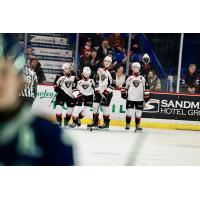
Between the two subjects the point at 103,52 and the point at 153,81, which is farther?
the point at 153,81

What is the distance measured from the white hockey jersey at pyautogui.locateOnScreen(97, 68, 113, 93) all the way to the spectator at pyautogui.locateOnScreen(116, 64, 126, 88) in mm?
63

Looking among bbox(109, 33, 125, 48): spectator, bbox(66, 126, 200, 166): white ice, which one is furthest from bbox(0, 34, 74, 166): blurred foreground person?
bbox(109, 33, 125, 48): spectator

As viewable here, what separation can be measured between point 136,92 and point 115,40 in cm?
44

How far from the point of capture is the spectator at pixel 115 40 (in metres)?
2.82

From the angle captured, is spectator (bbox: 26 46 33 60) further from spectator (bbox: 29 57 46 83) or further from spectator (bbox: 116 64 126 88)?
spectator (bbox: 116 64 126 88)

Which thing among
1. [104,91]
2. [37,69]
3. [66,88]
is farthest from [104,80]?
[37,69]

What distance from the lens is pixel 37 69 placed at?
8.98 ft

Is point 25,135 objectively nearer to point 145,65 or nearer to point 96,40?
point 96,40

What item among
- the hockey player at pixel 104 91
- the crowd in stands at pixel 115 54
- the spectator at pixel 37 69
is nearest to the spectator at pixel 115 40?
the crowd in stands at pixel 115 54

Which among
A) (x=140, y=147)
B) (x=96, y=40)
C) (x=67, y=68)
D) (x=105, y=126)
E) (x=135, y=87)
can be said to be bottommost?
(x=140, y=147)

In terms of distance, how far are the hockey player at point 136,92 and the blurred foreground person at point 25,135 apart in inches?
64.7

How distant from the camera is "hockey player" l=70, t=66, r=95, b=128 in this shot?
9.45 feet
